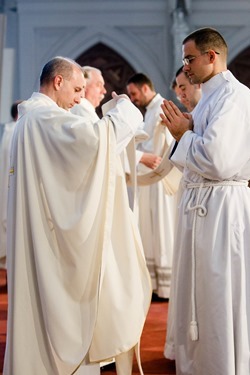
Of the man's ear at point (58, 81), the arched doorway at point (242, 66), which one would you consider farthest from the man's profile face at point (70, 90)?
the arched doorway at point (242, 66)

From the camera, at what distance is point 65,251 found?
141 inches

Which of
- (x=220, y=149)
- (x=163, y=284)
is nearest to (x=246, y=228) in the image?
(x=220, y=149)

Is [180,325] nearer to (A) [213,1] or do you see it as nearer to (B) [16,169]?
(B) [16,169]

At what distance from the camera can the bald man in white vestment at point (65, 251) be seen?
11.6 feet

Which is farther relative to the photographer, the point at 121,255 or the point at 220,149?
the point at 121,255

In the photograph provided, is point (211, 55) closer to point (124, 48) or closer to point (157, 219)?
point (157, 219)

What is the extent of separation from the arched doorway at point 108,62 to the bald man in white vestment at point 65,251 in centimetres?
836

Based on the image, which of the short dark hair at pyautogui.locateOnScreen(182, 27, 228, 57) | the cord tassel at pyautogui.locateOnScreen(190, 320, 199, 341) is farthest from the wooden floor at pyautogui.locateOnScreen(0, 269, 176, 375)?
the short dark hair at pyautogui.locateOnScreen(182, 27, 228, 57)

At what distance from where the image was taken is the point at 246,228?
11.9ft

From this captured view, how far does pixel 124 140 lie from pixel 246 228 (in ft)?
2.62

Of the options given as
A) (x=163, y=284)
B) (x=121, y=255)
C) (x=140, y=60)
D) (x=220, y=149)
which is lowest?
(x=163, y=284)

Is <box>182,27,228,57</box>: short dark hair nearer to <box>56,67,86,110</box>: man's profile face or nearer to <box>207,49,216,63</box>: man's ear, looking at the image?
<box>207,49,216,63</box>: man's ear

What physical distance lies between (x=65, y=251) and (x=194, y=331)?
79 centimetres

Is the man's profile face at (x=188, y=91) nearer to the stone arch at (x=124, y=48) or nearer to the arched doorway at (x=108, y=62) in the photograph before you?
the stone arch at (x=124, y=48)
